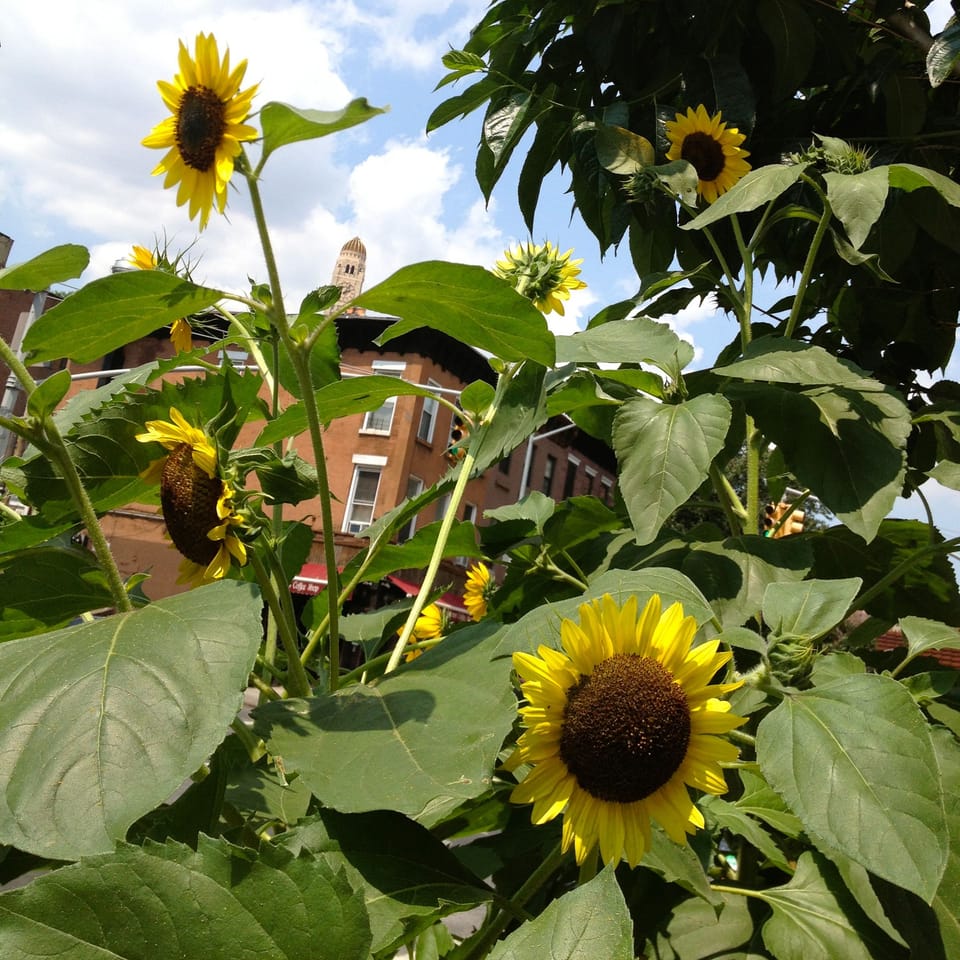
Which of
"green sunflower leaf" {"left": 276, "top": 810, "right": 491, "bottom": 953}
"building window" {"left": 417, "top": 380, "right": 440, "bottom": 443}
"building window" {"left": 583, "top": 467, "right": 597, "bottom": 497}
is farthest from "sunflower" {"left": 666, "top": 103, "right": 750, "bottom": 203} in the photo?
"building window" {"left": 583, "top": 467, "right": 597, "bottom": 497}

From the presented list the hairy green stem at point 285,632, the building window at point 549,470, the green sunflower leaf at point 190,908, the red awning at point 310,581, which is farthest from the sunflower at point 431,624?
the building window at point 549,470

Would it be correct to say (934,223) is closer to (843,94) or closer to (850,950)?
(843,94)

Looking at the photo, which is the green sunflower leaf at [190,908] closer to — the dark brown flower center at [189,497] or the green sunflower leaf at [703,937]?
the dark brown flower center at [189,497]

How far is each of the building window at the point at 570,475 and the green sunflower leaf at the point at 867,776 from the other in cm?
2328

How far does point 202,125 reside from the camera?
0.64 meters

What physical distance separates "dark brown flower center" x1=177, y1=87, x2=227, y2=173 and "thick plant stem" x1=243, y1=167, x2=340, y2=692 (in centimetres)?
8

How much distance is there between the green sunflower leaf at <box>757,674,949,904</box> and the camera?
1.61ft

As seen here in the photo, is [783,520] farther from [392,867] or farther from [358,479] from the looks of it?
[358,479]

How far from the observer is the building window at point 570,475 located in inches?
942

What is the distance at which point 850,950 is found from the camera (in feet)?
2.15

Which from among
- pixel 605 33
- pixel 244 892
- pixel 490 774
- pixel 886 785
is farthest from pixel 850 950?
pixel 605 33

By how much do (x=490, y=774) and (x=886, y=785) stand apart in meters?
0.24

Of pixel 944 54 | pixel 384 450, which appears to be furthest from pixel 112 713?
pixel 384 450

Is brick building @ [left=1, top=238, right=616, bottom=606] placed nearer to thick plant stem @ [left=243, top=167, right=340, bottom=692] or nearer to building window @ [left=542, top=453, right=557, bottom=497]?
building window @ [left=542, top=453, right=557, bottom=497]
